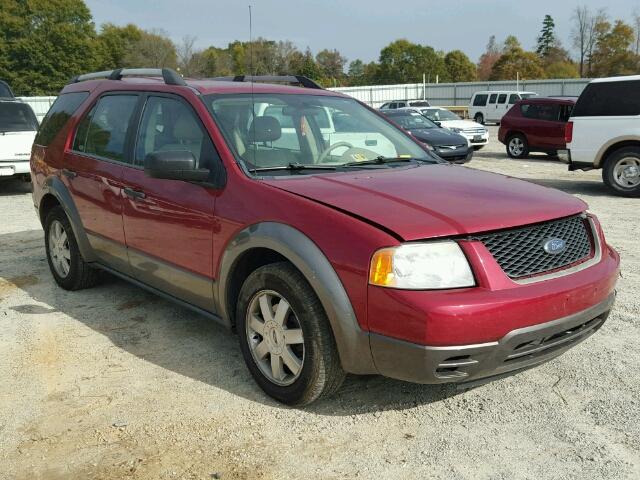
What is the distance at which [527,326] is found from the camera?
283 cm

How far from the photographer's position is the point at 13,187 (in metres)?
13.3

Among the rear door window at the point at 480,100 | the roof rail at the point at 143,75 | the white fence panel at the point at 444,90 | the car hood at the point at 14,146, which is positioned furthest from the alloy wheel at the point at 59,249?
the white fence panel at the point at 444,90

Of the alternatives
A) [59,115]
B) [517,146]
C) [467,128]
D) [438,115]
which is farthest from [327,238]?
[438,115]

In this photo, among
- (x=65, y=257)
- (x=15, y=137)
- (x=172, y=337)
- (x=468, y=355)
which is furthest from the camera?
(x=15, y=137)

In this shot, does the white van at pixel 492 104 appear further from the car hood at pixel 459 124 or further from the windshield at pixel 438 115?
the car hood at pixel 459 124

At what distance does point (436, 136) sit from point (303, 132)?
11.8 m

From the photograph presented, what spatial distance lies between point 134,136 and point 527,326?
9.77ft

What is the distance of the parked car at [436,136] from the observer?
573 inches

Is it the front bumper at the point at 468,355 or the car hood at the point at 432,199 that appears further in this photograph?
the car hood at the point at 432,199

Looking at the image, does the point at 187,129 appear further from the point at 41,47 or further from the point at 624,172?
the point at 41,47

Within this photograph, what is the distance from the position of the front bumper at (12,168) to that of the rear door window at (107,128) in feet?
24.4

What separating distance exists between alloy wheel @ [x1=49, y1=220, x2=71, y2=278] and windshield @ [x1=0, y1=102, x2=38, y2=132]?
753cm

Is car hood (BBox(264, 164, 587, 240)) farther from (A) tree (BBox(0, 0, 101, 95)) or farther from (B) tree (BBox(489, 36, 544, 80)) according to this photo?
(B) tree (BBox(489, 36, 544, 80))

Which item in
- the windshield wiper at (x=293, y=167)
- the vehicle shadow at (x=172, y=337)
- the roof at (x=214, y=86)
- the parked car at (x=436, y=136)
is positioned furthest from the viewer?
the parked car at (x=436, y=136)
